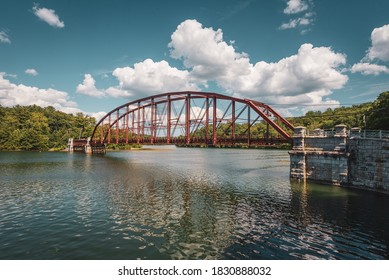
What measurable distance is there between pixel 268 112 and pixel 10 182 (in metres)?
39.6

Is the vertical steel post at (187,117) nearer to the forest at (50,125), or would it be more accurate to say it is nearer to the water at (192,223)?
the water at (192,223)

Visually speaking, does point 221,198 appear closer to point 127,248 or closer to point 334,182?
point 127,248

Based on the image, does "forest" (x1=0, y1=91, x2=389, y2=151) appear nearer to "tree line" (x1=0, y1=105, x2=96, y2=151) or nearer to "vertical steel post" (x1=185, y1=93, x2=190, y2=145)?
"tree line" (x1=0, y1=105, x2=96, y2=151)

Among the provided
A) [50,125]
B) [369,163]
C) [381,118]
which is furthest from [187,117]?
[50,125]

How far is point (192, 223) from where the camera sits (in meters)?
16.6

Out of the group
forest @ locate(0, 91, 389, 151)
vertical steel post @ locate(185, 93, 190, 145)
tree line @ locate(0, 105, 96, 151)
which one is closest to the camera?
vertical steel post @ locate(185, 93, 190, 145)

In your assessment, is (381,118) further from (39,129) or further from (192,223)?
(39,129)

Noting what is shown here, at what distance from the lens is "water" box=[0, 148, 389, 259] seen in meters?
12.4

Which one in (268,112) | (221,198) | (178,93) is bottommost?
(221,198)

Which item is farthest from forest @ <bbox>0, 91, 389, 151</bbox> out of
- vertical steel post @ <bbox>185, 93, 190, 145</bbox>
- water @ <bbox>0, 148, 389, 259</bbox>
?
water @ <bbox>0, 148, 389, 259</bbox>

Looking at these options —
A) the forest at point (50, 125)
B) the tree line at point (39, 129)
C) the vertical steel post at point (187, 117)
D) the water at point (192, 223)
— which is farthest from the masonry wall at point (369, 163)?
the tree line at point (39, 129)

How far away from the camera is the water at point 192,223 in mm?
12352

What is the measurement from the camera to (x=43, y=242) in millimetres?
13219
